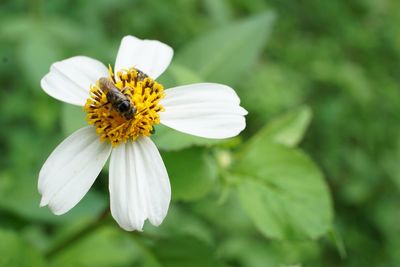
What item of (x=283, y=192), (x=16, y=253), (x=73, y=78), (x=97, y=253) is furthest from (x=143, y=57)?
(x=97, y=253)

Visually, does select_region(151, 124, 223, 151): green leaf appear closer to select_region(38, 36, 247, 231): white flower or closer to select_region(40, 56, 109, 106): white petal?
select_region(38, 36, 247, 231): white flower

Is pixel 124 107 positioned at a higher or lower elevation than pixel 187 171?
higher

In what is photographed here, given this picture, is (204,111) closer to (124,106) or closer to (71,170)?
(124,106)

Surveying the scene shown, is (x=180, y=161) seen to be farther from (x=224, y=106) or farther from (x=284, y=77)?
(x=284, y=77)

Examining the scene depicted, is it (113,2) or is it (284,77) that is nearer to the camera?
(113,2)

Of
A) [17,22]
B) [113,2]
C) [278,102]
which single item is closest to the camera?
[17,22]

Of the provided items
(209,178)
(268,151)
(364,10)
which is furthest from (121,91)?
(364,10)

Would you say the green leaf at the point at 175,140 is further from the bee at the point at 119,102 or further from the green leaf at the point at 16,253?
the green leaf at the point at 16,253
